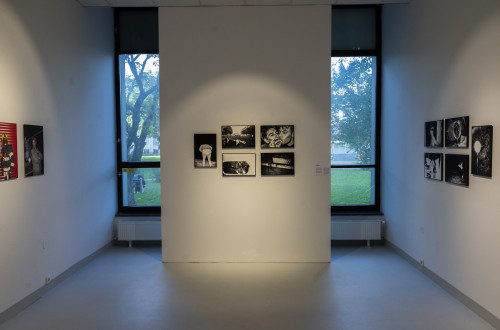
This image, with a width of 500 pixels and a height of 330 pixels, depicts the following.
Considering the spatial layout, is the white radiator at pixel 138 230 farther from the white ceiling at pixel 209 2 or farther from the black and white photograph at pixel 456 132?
the black and white photograph at pixel 456 132

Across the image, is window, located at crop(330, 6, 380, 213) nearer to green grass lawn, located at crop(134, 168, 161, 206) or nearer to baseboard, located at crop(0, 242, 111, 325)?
green grass lawn, located at crop(134, 168, 161, 206)

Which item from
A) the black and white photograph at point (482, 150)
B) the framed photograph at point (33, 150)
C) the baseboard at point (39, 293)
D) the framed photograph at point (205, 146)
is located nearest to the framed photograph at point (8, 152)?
the framed photograph at point (33, 150)

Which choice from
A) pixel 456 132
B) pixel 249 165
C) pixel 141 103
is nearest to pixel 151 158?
pixel 141 103

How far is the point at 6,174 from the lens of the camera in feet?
14.4

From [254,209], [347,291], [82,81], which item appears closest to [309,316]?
[347,291]

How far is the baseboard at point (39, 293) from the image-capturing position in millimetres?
4375

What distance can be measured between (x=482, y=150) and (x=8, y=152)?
4.88m

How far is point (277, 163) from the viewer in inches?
255

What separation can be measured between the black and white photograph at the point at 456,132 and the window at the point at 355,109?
8.55 ft

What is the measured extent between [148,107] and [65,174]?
2421mm

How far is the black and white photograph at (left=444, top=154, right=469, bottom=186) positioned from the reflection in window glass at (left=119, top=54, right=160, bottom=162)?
4.88 m

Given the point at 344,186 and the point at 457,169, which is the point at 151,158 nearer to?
the point at 344,186

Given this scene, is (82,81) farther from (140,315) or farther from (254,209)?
(140,315)

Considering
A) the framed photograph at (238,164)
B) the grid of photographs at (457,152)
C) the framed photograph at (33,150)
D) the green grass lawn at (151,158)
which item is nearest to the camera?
the grid of photographs at (457,152)
